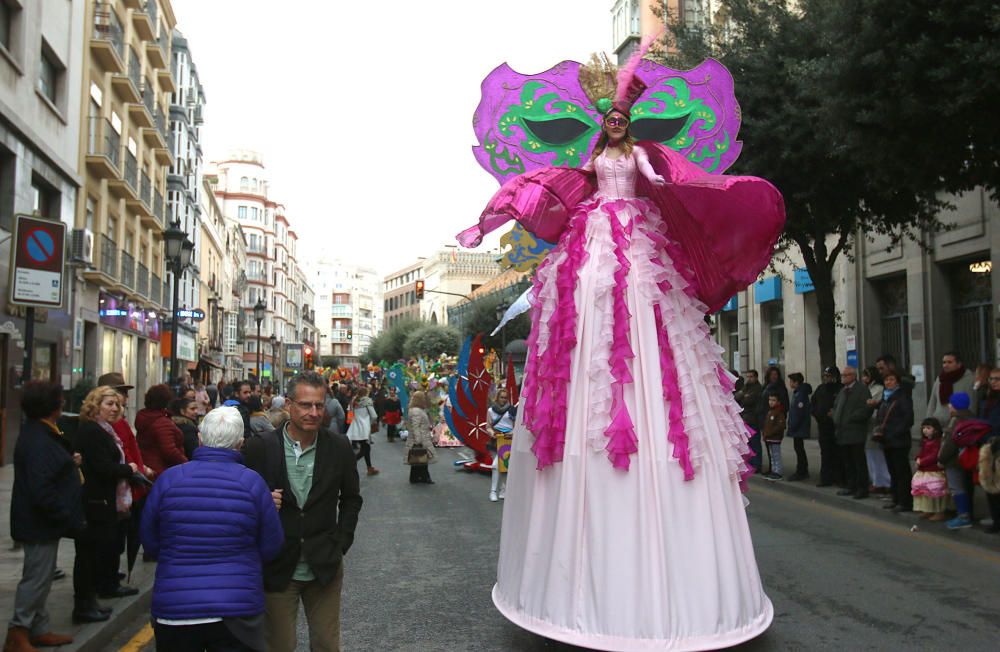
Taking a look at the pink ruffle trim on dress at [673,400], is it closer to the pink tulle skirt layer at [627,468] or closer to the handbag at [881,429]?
the pink tulle skirt layer at [627,468]

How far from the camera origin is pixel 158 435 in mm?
6406

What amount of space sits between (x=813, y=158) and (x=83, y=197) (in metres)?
16.6

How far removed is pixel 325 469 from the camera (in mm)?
3590

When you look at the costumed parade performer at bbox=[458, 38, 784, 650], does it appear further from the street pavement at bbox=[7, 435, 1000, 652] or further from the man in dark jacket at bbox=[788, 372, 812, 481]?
the man in dark jacket at bbox=[788, 372, 812, 481]

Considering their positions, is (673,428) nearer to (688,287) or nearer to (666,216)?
(688,287)

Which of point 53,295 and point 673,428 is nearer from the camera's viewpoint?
point 673,428

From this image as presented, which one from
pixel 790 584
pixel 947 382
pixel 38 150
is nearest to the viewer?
pixel 790 584

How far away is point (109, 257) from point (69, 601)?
18616 millimetres

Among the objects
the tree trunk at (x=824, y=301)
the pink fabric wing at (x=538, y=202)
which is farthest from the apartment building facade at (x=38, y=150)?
the tree trunk at (x=824, y=301)

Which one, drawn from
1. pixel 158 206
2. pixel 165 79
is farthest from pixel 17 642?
pixel 165 79

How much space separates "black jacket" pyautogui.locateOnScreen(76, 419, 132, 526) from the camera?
522cm

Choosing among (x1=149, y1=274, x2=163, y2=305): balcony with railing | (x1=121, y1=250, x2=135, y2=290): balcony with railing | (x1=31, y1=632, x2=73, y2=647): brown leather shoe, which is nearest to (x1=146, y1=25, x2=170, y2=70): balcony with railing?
(x1=149, y1=274, x2=163, y2=305): balcony with railing

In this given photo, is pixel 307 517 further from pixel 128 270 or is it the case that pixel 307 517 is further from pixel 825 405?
pixel 128 270

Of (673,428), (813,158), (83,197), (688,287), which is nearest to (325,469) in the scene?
(673,428)
